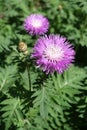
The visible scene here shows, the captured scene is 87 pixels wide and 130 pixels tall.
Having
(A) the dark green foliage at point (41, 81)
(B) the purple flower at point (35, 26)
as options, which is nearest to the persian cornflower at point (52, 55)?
(A) the dark green foliage at point (41, 81)

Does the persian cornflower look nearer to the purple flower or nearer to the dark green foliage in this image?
the dark green foliage

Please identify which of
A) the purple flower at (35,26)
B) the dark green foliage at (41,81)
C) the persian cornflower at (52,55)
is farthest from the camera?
the purple flower at (35,26)

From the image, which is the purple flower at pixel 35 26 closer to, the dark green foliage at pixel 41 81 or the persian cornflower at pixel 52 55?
the dark green foliage at pixel 41 81

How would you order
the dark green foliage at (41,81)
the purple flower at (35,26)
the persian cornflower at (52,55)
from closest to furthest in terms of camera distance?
the persian cornflower at (52,55) < the dark green foliage at (41,81) < the purple flower at (35,26)

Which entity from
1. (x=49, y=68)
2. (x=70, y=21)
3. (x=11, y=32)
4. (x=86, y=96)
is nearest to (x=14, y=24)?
(x=11, y=32)

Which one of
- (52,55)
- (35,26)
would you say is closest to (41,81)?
(52,55)
